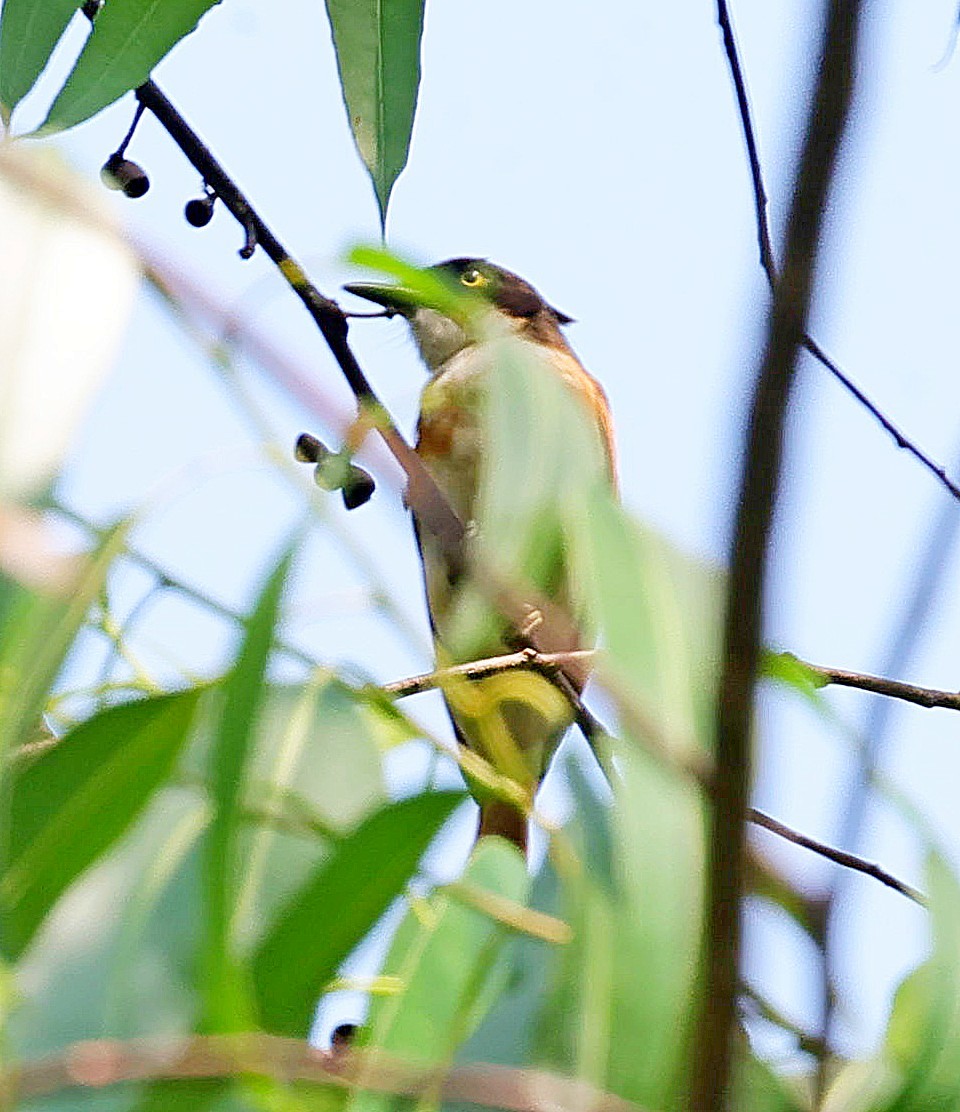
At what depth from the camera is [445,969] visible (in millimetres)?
1172

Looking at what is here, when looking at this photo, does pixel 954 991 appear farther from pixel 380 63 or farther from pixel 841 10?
pixel 380 63

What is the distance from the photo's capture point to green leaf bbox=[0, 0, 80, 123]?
1642 mm

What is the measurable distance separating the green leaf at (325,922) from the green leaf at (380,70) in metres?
0.77

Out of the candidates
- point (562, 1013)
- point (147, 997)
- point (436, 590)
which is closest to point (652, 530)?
point (562, 1013)

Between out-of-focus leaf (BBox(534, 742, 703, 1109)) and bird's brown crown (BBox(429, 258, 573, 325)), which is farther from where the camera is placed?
bird's brown crown (BBox(429, 258, 573, 325))

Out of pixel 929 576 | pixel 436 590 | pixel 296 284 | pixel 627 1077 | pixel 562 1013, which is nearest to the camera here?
pixel 929 576

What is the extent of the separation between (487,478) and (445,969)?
359 millimetres

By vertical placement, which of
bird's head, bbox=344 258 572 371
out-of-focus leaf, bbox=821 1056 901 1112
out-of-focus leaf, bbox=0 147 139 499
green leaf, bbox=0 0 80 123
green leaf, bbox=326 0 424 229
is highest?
bird's head, bbox=344 258 572 371

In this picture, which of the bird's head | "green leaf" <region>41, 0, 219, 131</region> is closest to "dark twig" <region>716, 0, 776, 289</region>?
"green leaf" <region>41, 0, 219, 131</region>

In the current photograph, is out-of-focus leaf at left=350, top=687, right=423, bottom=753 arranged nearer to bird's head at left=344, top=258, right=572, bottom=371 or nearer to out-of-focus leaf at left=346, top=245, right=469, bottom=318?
out-of-focus leaf at left=346, top=245, right=469, bottom=318

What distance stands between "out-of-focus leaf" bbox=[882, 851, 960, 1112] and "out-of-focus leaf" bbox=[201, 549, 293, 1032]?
42cm

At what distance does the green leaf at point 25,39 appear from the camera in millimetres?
1642

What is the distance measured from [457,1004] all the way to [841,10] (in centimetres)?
76

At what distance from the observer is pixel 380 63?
1769mm
